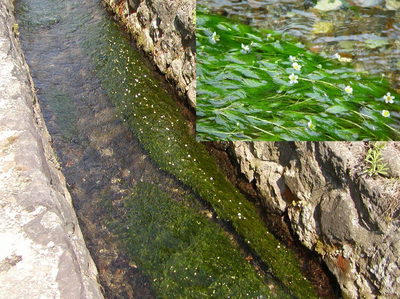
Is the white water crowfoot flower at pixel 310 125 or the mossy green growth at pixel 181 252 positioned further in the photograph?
the mossy green growth at pixel 181 252

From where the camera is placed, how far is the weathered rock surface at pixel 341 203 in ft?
10.1

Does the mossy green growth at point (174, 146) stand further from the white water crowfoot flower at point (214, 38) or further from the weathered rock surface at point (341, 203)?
the white water crowfoot flower at point (214, 38)

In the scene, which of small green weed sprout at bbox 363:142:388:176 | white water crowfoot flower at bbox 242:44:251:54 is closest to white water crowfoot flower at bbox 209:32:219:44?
white water crowfoot flower at bbox 242:44:251:54

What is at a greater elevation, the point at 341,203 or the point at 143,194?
the point at 341,203

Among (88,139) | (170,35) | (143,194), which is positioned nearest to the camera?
(143,194)

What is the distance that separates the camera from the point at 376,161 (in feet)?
10.1

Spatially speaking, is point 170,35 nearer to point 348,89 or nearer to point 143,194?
point 143,194

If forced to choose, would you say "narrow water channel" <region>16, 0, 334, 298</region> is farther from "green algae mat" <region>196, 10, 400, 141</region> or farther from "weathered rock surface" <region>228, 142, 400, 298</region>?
"green algae mat" <region>196, 10, 400, 141</region>

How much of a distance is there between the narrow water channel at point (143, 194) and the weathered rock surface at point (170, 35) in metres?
0.30

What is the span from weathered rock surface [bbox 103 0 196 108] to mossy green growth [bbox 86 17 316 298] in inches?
10.2

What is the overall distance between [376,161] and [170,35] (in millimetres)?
3131

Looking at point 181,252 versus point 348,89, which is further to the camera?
point 181,252

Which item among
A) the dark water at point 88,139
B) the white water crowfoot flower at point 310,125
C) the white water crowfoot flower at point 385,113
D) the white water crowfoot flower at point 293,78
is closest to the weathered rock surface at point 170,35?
the dark water at point 88,139

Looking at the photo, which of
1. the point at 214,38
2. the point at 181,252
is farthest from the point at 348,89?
the point at 181,252
